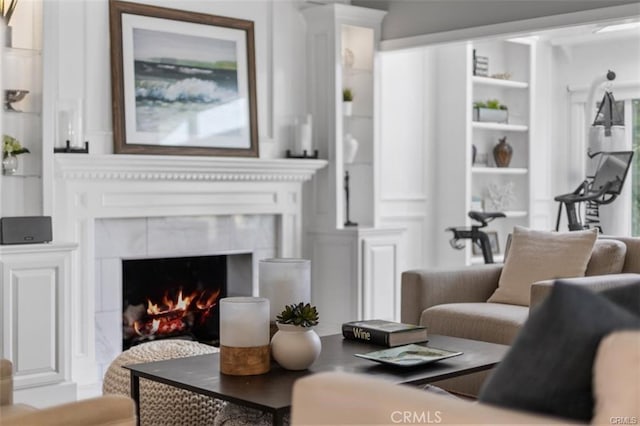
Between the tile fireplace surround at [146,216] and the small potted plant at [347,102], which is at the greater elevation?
the small potted plant at [347,102]

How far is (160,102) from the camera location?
525cm

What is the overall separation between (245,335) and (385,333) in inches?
28.7

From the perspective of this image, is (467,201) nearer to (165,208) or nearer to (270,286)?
(165,208)

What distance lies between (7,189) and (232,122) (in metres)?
1.45

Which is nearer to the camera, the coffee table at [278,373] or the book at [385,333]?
the coffee table at [278,373]

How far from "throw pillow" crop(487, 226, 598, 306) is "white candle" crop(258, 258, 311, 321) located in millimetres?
1736

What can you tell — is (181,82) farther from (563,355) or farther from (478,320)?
(563,355)

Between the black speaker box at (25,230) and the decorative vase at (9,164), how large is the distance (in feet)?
1.06

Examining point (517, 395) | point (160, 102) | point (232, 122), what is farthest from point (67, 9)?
point (517, 395)

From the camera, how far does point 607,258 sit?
4.55m

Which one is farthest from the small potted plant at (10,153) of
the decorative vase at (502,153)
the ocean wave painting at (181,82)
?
the decorative vase at (502,153)

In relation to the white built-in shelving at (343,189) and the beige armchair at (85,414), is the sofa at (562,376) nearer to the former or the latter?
the beige armchair at (85,414)

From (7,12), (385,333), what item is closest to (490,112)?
(7,12)

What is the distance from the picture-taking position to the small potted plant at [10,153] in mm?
4605
